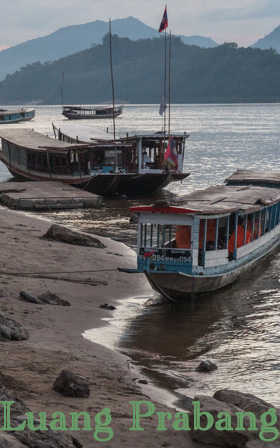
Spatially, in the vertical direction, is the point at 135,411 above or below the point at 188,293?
above

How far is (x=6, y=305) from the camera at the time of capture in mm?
15266

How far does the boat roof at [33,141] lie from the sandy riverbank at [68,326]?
15.4 m

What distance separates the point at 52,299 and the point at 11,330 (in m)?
3.83

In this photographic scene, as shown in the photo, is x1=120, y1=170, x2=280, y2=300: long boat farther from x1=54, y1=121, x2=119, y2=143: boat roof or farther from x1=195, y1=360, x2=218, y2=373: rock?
x1=54, y1=121, x2=119, y2=143: boat roof

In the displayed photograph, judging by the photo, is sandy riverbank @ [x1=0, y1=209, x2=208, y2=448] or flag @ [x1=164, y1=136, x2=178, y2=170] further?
flag @ [x1=164, y1=136, x2=178, y2=170]

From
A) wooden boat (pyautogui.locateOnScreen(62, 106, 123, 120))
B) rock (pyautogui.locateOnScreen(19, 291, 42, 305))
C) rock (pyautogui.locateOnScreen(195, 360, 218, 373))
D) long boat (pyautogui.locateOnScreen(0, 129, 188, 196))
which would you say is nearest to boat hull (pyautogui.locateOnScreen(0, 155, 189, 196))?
long boat (pyautogui.locateOnScreen(0, 129, 188, 196))

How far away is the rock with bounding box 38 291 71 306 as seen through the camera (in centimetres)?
1648

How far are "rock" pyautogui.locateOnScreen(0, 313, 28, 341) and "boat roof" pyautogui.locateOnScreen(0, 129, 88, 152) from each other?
27.8 m

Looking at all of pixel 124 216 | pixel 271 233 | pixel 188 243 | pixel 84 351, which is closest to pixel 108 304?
pixel 188 243

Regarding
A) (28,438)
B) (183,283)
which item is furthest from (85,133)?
(28,438)

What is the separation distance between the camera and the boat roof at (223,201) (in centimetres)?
1869

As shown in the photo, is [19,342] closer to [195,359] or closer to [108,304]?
[195,359]

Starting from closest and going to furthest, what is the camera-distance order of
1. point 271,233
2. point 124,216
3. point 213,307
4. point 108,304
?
point 108,304
point 213,307
point 271,233
point 124,216

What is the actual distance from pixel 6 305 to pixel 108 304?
3410mm
